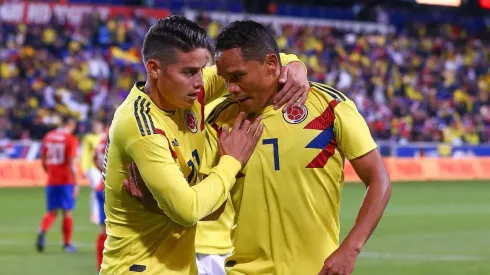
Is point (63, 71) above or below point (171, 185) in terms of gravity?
below

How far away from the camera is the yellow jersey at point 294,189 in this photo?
4.34 meters

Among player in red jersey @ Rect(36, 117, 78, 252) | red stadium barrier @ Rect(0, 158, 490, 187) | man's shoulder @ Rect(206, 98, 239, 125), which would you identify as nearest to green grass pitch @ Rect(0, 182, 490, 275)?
player in red jersey @ Rect(36, 117, 78, 252)

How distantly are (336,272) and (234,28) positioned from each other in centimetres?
127

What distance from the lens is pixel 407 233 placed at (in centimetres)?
1534

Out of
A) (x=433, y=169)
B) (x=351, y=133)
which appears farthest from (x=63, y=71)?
(x=351, y=133)

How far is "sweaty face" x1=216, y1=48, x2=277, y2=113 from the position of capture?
14.2 feet

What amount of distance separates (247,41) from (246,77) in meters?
0.17

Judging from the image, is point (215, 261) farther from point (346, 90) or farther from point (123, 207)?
point (346, 90)

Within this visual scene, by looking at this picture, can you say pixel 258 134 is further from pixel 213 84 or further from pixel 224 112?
pixel 213 84

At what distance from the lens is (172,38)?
423 centimetres

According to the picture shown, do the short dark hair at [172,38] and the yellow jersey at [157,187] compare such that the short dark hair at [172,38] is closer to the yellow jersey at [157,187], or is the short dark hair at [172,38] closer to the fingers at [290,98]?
the yellow jersey at [157,187]

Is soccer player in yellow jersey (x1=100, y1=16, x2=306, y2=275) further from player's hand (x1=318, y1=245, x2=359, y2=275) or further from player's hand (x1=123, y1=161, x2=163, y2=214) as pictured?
player's hand (x1=318, y1=245, x2=359, y2=275)

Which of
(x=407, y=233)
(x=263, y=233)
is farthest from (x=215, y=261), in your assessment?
(x=407, y=233)

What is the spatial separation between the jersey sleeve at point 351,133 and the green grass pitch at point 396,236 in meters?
6.99
